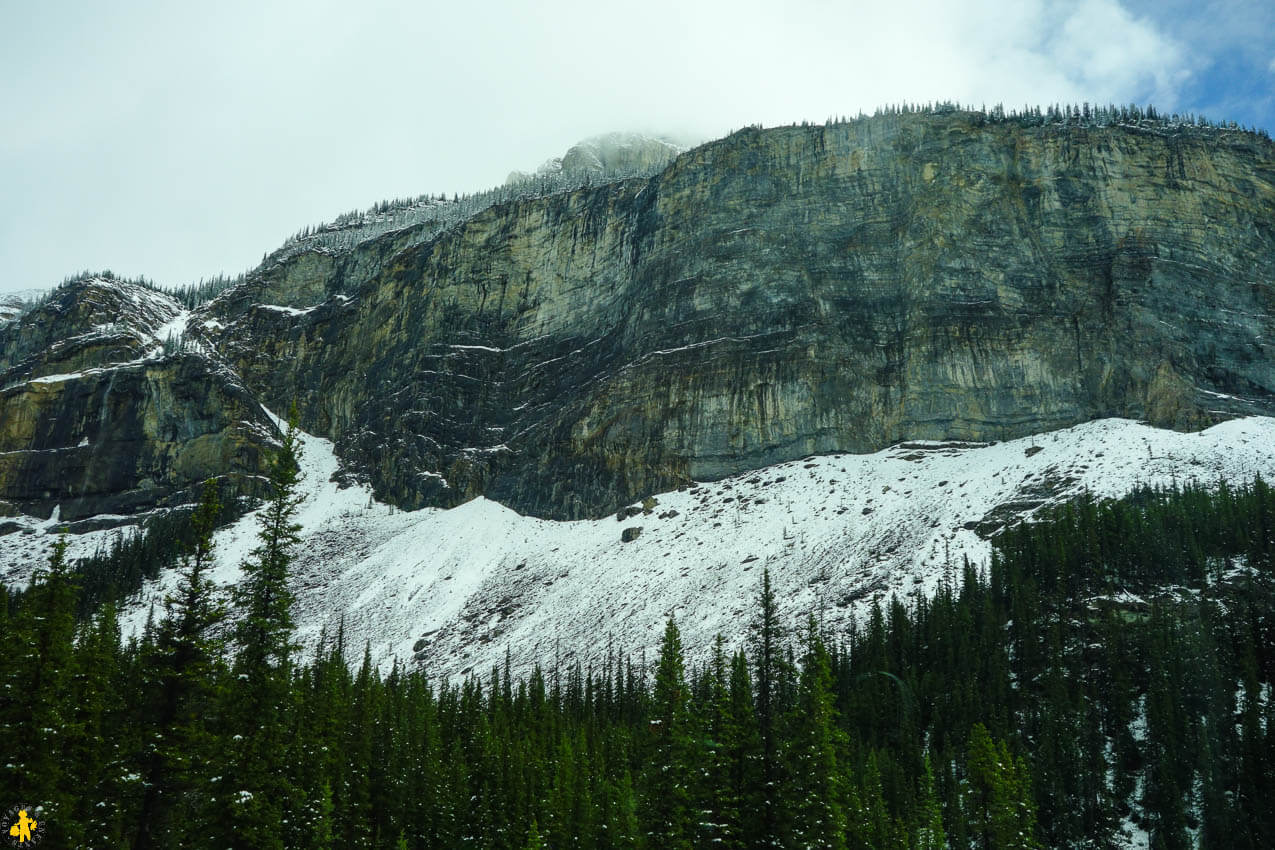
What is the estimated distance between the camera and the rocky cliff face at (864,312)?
13062cm

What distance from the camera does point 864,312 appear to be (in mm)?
142250

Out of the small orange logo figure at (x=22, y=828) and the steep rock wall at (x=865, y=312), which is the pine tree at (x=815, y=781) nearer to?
the small orange logo figure at (x=22, y=828)

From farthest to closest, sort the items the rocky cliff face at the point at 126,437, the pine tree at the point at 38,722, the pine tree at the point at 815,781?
the rocky cliff face at the point at 126,437
the pine tree at the point at 815,781
the pine tree at the point at 38,722

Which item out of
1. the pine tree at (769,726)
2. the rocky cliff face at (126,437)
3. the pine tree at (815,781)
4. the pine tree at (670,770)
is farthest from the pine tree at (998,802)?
the rocky cliff face at (126,437)

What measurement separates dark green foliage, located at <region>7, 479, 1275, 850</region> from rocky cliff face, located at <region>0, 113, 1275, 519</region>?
38.3 m

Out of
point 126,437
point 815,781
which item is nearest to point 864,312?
point 815,781

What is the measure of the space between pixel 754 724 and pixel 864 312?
11437 cm

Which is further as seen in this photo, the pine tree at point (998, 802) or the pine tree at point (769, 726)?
the pine tree at point (998, 802)

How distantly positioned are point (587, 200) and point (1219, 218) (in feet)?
317

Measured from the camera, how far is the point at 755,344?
468 feet

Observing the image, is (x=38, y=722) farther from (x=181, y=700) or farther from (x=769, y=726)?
(x=769, y=726)

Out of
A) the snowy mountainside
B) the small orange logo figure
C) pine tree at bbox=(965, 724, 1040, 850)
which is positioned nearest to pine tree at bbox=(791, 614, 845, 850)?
pine tree at bbox=(965, 724, 1040, 850)

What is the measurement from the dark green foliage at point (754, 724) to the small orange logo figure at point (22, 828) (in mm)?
Result: 789

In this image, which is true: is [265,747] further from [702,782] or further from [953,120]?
[953,120]
